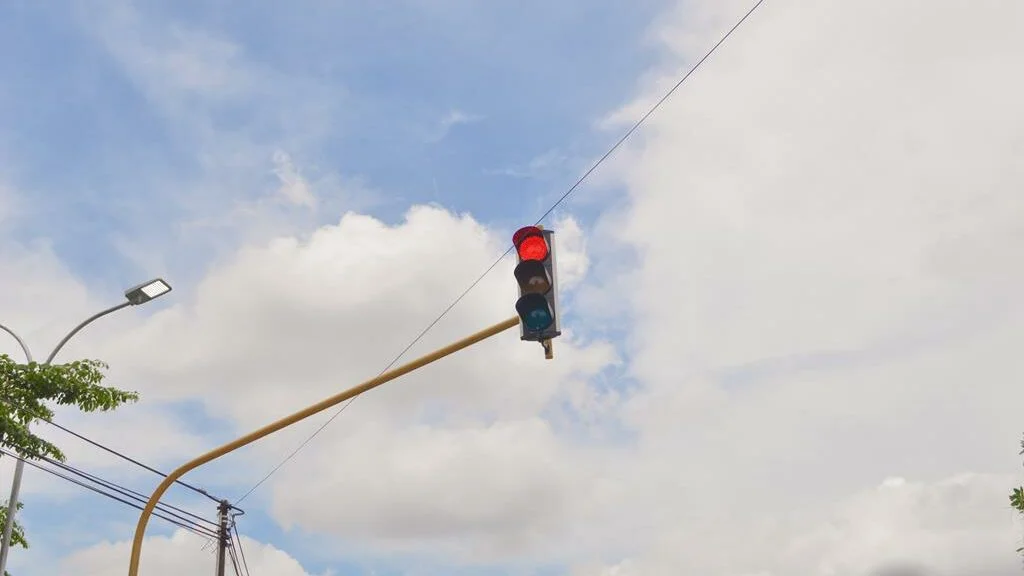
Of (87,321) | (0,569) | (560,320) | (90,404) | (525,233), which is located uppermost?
(87,321)

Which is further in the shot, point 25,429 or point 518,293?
point 25,429

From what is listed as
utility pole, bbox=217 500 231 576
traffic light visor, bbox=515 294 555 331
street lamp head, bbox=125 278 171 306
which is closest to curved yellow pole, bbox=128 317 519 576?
traffic light visor, bbox=515 294 555 331

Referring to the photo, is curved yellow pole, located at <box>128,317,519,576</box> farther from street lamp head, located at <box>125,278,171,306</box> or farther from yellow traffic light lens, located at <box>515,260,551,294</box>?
street lamp head, located at <box>125,278,171,306</box>

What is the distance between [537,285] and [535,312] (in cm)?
22

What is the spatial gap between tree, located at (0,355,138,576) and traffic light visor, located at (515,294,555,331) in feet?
45.8

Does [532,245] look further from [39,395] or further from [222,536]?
[222,536]

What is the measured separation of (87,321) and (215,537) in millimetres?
10720

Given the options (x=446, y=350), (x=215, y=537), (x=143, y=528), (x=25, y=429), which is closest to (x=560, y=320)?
(x=446, y=350)

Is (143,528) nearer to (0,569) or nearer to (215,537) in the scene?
(0,569)

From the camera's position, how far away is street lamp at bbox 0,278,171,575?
17766mm

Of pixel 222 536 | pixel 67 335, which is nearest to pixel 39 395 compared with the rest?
pixel 67 335

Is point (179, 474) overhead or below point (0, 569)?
below

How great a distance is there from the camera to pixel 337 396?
9.67 m

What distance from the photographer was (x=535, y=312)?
7.86 meters
